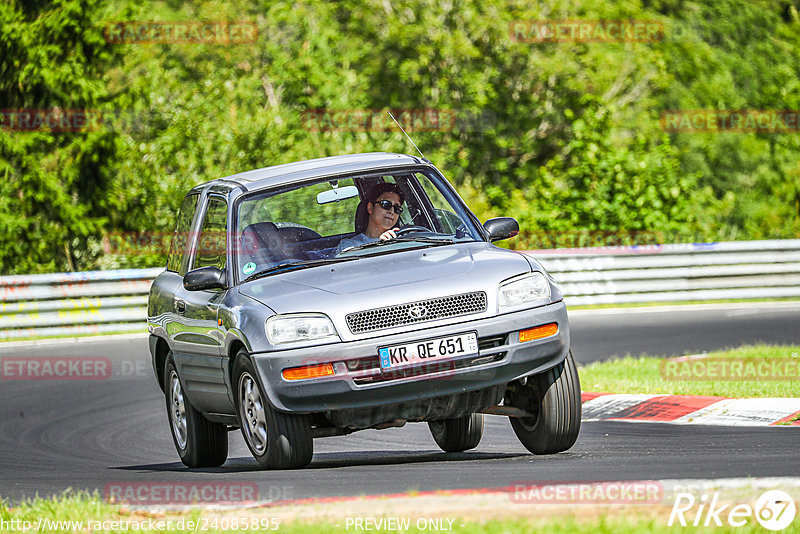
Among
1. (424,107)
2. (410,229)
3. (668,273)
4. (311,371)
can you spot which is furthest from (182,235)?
(424,107)

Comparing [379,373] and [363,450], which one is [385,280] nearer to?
[379,373]

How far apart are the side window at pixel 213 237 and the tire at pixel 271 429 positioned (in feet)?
3.61

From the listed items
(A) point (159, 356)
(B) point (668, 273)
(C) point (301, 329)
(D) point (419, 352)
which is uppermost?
(C) point (301, 329)

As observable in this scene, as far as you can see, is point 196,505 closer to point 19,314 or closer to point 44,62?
point 19,314

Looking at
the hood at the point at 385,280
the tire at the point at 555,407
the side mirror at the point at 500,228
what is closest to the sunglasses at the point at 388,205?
the side mirror at the point at 500,228

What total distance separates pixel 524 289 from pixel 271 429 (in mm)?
1569

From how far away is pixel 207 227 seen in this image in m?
8.47

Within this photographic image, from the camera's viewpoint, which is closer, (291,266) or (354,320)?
(354,320)

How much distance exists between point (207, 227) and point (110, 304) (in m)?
11.5

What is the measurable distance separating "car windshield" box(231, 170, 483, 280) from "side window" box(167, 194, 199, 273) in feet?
3.05

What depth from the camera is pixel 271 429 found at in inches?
270

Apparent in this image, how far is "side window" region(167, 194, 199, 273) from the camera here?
8.91m

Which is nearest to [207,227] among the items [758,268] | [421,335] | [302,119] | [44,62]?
[421,335]

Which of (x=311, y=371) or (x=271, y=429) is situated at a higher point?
(x=311, y=371)
